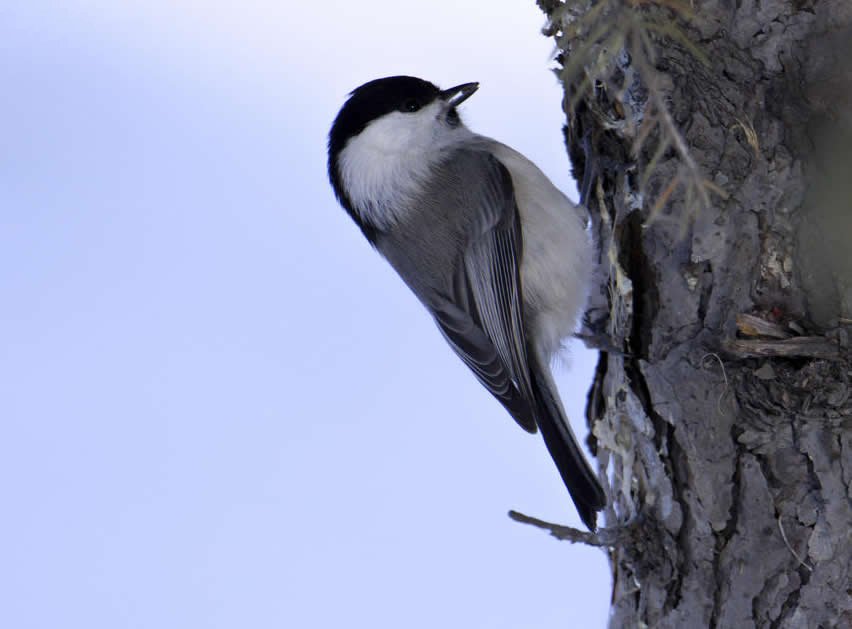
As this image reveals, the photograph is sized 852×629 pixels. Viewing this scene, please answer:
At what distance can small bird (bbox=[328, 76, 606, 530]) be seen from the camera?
1744mm

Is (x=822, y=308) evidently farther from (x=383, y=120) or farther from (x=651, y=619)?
(x=383, y=120)

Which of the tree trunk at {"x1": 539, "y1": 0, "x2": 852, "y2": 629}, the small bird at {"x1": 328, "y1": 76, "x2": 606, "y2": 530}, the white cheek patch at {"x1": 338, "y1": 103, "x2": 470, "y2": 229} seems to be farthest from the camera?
the white cheek patch at {"x1": 338, "y1": 103, "x2": 470, "y2": 229}

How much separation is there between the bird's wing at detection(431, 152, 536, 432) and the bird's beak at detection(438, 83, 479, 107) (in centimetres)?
16

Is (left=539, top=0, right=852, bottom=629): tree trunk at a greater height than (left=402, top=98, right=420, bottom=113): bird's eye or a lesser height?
lesser

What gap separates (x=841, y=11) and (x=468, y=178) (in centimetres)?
81

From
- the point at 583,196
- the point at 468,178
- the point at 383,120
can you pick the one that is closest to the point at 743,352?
the point at 583,196

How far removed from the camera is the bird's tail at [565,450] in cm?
154

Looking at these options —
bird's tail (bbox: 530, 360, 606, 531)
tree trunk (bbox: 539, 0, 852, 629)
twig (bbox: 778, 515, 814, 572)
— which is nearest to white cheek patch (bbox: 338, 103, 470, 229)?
bird's tail (bbox: 530, 360, 606, 531)

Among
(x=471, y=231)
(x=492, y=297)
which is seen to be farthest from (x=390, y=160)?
→ (x=492, y=297)

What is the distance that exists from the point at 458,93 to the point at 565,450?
32.2 inches

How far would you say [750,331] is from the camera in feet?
4.14

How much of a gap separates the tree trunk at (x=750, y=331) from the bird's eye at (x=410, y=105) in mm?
650

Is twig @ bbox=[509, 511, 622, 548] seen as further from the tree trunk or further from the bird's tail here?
the bird's tail

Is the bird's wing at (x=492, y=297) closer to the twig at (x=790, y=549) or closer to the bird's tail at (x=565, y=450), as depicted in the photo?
the bird's tail at (x=565, y=450)
